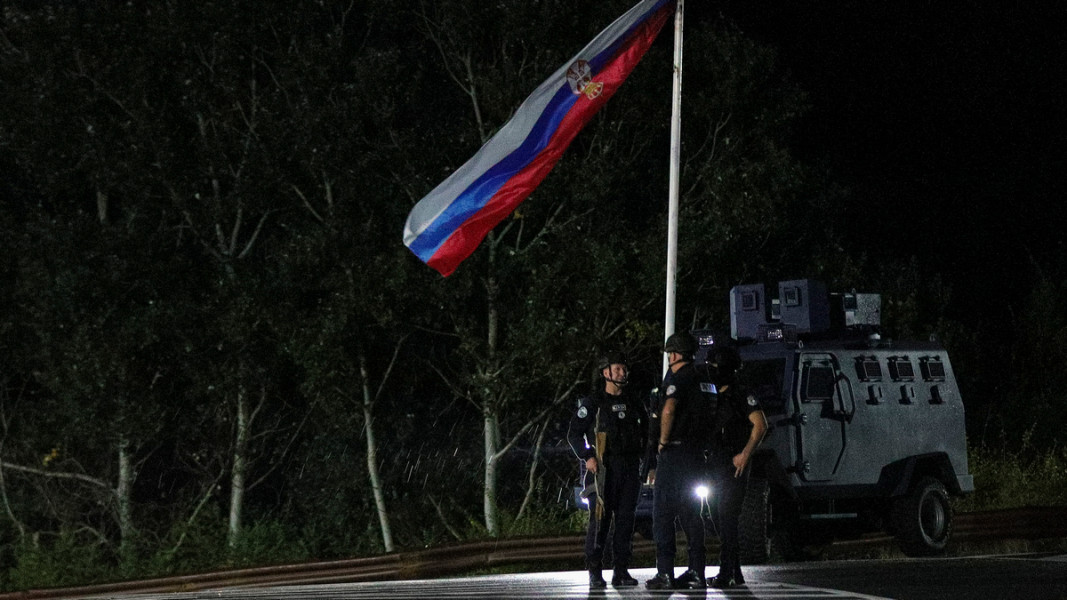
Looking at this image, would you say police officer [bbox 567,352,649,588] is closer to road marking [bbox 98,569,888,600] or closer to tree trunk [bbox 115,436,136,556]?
road marking [bbox 98,569,888,600]

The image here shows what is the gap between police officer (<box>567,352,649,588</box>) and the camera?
12.3m

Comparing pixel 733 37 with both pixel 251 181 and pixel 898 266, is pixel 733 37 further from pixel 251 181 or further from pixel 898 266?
pixel 251 181

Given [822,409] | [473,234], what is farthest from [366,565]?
[822,409]

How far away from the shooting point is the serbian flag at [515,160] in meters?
16.9

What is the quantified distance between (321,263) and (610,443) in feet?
35.2

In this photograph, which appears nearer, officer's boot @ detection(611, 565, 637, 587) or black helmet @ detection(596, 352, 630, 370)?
black helmet @ detection(596, 352, 630, 370)

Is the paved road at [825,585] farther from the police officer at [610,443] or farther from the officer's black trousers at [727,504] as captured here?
the police officer at [610,443]

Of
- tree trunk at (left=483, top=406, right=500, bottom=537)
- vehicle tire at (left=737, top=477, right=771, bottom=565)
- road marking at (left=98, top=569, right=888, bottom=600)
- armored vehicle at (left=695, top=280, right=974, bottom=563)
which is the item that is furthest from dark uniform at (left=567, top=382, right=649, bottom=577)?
tree trunk at (left=483, top=406, right=500, bottom=537)

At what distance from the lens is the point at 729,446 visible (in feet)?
40.1

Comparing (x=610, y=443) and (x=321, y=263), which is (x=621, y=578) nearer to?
(x=610, y=443)

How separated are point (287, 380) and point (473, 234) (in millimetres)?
8079

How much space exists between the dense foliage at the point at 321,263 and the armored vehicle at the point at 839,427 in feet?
17.6

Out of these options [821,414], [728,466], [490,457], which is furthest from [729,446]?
[490,457]

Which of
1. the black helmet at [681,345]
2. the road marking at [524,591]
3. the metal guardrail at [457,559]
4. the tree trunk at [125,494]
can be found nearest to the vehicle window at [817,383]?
the metal guardrail at [457,559]
